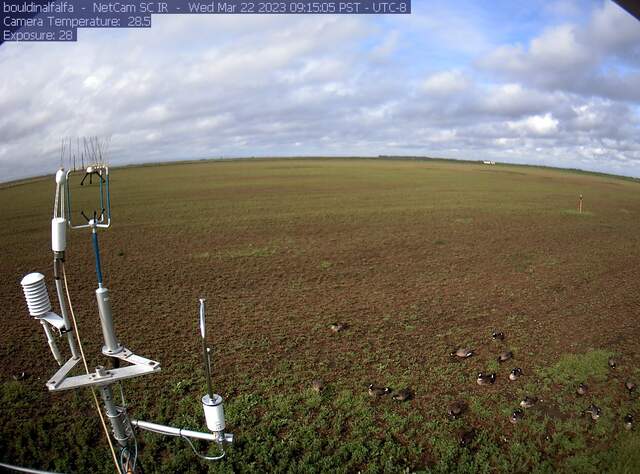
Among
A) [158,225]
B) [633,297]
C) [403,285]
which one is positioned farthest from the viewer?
[158,225]

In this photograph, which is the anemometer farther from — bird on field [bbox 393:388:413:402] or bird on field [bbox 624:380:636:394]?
bird on field [bbox 624:380:636:394]

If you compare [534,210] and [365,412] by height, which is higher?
[534,210]

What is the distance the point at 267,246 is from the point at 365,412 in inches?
591

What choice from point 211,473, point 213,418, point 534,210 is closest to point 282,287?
point 211,473

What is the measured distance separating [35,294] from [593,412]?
9.30m

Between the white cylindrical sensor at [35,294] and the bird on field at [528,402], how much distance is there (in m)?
8.28

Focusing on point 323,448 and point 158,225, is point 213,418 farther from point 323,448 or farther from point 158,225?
point 158,225

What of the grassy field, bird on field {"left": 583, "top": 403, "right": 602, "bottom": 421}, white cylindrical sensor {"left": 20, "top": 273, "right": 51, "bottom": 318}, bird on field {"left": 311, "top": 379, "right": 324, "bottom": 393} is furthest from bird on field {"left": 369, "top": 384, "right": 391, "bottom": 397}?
white cylindrical sensor {"left": 20, "top": 273, "right": 51, "bottom": 318}

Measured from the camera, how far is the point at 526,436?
745 centimetres

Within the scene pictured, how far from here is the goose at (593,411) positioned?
7852mm

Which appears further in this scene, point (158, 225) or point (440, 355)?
point (158, 225)

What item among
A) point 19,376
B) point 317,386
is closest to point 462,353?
point 317,386

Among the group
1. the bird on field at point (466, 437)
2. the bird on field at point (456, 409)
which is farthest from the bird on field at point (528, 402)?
the bird on field at point (466, 437)

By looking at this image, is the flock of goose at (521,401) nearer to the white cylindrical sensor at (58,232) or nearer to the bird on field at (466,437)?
the bird on field at (466,437)
